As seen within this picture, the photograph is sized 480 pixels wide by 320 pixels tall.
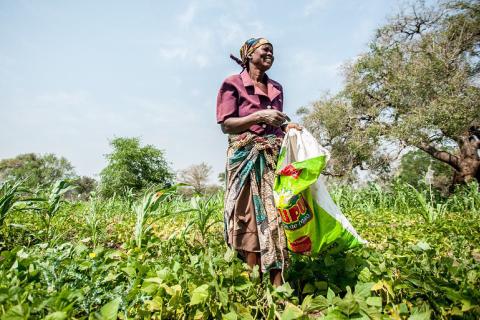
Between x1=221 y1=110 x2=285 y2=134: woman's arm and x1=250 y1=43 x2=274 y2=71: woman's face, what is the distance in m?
0.40

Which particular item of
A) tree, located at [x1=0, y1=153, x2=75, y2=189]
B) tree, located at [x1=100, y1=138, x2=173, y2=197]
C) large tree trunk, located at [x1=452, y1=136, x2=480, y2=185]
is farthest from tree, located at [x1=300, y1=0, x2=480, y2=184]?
tree, located at [x1=0, y1=153, x2=75, y2=189]

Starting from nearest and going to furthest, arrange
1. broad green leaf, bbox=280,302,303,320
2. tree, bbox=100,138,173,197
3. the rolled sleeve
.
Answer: broad green leaf, bbox=280,302,303,320, the rolled sleeve, tree, bbox=100,138,173,197

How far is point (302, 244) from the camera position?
176cm

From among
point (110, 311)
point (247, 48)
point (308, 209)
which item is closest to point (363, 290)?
point (308, 209)

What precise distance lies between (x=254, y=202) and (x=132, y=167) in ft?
92.3

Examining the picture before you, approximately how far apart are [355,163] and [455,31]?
5.57m

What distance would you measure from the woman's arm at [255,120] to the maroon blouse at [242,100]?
0.22ft

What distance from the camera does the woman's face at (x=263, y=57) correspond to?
6.70 ft

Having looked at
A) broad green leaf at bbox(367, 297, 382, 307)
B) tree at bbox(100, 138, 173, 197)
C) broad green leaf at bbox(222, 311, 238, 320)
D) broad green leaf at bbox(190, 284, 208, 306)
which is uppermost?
tree at bbox(100, 138, 173, 197)

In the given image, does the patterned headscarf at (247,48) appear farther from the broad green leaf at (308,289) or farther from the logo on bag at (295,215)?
the broad green leaf at (308,289)

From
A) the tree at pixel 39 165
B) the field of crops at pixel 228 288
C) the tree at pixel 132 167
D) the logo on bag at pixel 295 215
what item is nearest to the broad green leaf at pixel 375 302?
the field of crops at pixel 228 288

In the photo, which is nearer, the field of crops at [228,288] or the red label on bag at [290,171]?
the field of crops at [228,288]

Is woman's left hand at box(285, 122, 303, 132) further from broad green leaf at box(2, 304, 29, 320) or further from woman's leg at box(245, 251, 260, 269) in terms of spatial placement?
broad green leaf at box(2, 304, 29, 320)

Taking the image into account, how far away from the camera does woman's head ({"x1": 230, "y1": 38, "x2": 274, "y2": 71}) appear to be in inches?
80.5
